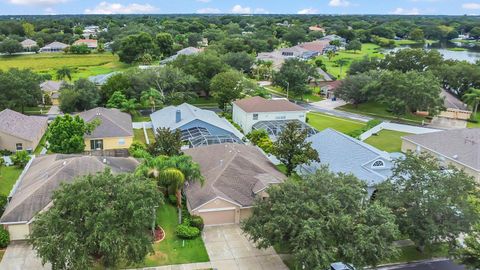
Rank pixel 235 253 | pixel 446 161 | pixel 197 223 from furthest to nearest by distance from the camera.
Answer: pixel 446 161
pixel 197 223
pixel 235 253

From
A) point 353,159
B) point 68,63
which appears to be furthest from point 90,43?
point 353,159

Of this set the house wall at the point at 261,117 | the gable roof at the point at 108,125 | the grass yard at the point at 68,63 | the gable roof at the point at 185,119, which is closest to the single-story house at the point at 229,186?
the gable roof at the point at 185,119

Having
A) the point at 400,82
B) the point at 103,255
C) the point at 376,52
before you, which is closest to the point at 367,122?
the point at 400,82

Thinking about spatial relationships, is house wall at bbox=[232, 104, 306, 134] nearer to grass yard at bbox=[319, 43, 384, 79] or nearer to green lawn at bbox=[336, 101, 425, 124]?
green lawn at bbox=[336, 101, 425, 124]

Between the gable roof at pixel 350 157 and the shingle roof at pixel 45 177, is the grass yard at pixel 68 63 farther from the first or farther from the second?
the gable roof at pixel 350 157

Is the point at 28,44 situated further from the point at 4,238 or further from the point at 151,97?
the point at 4,238

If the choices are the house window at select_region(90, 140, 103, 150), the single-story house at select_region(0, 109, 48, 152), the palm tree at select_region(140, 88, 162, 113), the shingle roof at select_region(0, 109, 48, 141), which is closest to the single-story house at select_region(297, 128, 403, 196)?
the house window at select_region(90, 140, 103, 150)
